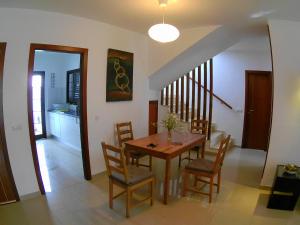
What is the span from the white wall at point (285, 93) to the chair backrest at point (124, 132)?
2389 millimetres

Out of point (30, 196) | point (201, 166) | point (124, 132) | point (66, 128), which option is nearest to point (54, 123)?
point (66, 128)

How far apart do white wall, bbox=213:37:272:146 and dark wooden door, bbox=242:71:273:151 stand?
0.12 m

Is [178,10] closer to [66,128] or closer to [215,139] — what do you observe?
[215,139]

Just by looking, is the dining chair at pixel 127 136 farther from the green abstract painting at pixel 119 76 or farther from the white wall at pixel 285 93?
the white wall at pixel 285 93

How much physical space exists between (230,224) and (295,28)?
2.77m

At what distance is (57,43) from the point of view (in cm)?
304

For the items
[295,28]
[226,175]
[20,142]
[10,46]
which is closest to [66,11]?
[10,46]

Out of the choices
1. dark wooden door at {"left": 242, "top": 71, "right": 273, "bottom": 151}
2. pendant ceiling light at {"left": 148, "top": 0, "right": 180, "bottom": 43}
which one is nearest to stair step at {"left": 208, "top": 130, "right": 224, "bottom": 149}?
dark wooden door at {"left": 242, "top": 71, "right": 273, "bottom": 151}

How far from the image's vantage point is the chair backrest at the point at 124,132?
3.82 meters

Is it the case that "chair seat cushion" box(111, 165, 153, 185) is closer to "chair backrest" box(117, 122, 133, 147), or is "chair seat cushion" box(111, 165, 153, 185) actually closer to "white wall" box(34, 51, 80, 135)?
"chair backrest" box(117, 122, 133, 147)

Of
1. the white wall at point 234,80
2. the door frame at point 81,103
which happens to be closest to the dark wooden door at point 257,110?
the white wall at point 234,80

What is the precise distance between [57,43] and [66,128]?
2.81 metres

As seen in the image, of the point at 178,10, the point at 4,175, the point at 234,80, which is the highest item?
the point at 178,10

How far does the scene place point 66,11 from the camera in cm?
296
